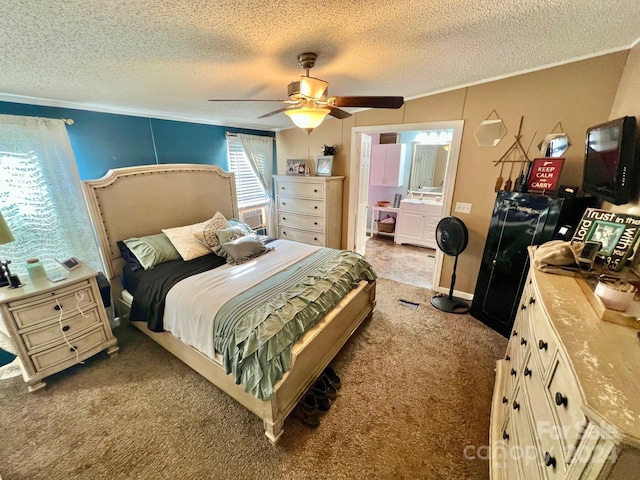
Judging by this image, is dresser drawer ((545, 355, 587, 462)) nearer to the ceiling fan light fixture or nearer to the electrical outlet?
the ceiling fan light fixture

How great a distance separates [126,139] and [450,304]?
161 inches

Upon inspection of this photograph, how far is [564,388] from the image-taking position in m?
0.80

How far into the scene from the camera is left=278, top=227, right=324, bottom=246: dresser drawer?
12.8ft

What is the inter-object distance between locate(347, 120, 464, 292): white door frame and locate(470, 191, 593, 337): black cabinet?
2.06 feet

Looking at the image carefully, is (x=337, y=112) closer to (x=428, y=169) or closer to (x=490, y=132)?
(x=490, y=132)

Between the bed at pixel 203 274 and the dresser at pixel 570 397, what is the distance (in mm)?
1140

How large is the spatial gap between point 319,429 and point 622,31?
10.8 ft

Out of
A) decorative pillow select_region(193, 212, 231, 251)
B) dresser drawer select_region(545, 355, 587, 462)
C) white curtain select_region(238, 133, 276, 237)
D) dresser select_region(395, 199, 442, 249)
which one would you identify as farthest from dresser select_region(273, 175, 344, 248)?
dresser drawer select_region(545, 355, 587, 462)

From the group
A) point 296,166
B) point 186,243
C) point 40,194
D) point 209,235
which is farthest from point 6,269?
point 296,166

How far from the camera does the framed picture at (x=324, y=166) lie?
3.79 meters

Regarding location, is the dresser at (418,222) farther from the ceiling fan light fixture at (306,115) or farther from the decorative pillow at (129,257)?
the decorative pillow at (129,257)

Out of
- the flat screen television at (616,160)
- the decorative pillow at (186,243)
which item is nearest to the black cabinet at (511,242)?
the flat screen television at (616,160)

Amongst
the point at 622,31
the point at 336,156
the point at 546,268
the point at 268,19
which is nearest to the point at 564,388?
the point at 546,268

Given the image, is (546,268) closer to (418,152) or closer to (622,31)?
(622,31)
